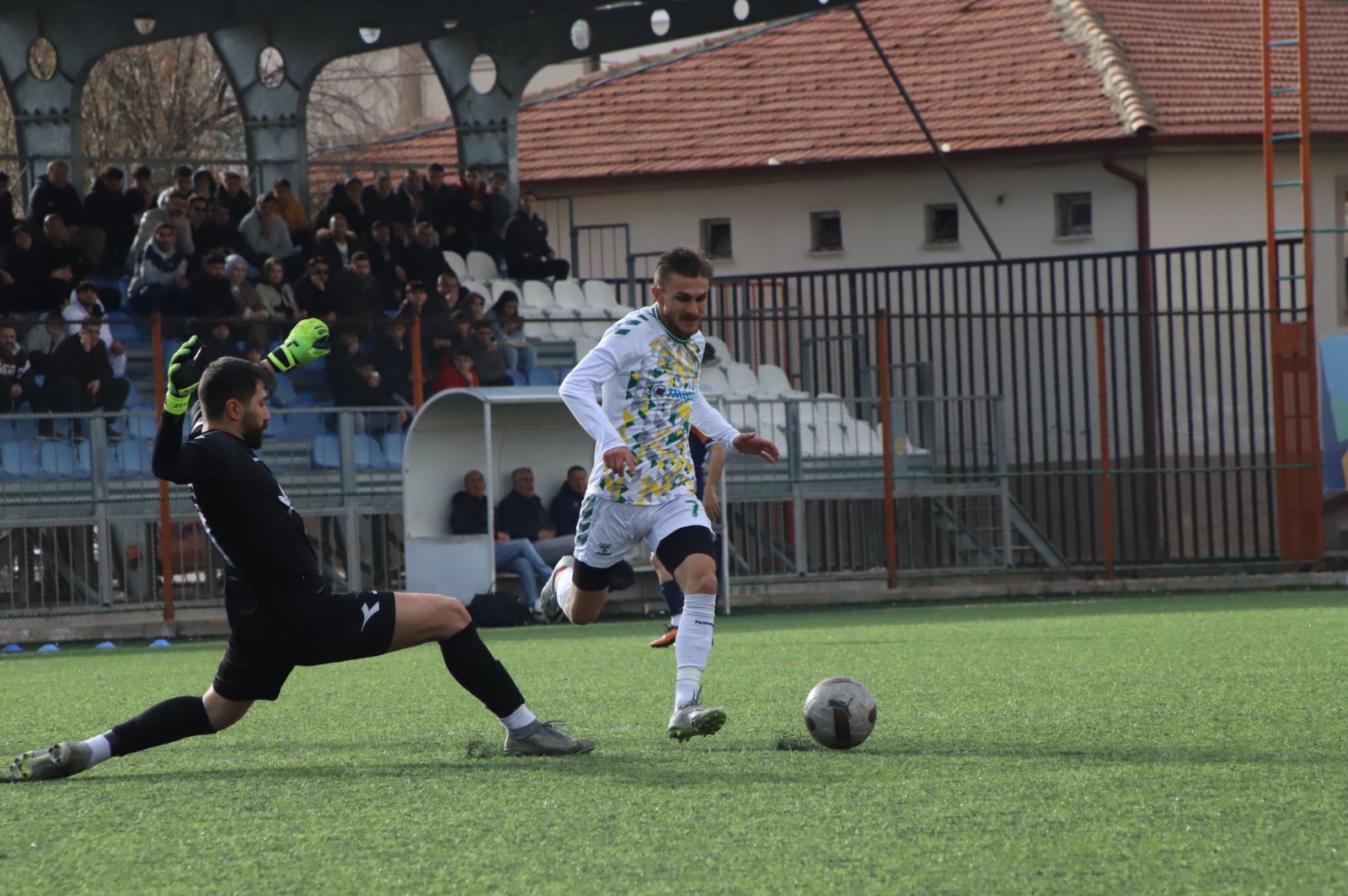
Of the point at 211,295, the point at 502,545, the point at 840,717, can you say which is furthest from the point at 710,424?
the point at 211,295

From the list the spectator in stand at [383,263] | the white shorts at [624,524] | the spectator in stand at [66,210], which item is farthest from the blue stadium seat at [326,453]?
the white shorts at [624,524]

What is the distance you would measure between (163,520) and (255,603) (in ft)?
28.9

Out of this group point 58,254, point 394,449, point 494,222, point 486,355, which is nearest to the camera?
point 394,449

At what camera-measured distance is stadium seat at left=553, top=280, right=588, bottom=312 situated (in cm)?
2188

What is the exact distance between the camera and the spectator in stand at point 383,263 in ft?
62.4

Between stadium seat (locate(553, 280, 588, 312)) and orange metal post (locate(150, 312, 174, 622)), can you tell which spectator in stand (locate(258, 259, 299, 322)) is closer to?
orange metal post (locate(150, 312, 174, 622))

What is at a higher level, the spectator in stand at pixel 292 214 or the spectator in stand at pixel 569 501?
the spectator in stand at pixel 292 214

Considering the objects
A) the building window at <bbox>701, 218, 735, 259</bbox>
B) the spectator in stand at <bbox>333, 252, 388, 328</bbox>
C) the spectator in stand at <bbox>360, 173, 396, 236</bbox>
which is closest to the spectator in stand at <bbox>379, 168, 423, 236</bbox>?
the spectator in stand at <bbox>360, 173, 396, 236</bbox>

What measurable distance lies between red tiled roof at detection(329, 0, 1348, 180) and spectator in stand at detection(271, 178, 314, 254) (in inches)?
370

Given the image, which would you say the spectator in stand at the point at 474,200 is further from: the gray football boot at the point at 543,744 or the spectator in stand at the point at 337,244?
the gray football boot at the point at 543,744

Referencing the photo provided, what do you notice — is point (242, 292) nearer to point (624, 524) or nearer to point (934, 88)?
point (624, 524)

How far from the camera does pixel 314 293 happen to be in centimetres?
1722

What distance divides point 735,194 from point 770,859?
2460 centimetres

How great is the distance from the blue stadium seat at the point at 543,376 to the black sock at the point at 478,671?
11.3 m
